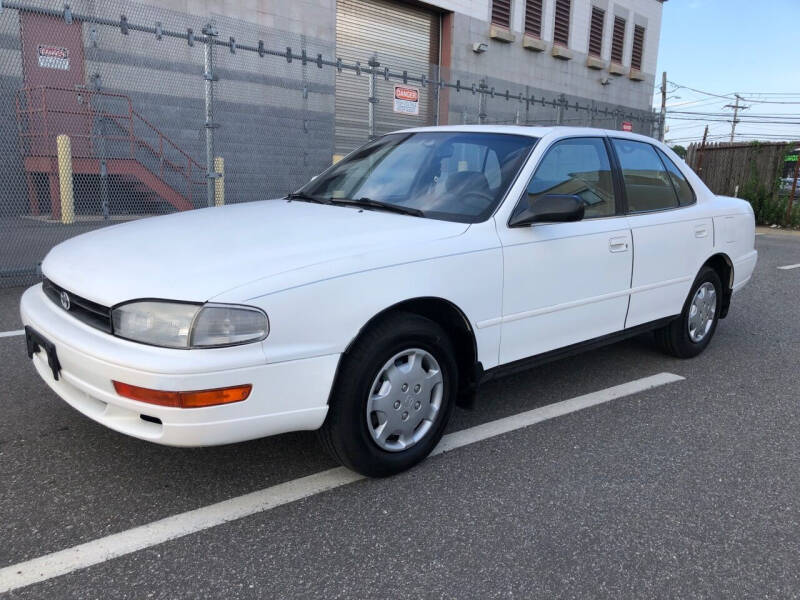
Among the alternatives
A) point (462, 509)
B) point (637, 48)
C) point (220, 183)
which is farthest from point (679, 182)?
point (637, 48)

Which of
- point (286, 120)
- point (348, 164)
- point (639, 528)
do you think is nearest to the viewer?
point (639, 528)

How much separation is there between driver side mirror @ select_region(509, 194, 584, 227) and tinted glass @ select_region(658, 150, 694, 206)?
1676 millimetres

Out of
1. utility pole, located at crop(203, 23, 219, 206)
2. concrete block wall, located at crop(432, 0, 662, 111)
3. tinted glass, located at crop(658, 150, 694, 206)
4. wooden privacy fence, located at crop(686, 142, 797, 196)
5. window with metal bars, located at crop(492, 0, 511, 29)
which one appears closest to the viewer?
tinted glass, located at crop(658, 150, 694, 206)

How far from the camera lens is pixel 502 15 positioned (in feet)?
63.8

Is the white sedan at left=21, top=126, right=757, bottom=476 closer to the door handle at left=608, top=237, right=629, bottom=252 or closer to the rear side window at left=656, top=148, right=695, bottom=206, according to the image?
the door handle at left=608, top=237, right=629, bottom=252

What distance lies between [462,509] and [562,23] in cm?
2225

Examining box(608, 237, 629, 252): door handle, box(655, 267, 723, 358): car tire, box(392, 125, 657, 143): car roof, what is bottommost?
box(655, 267, 723, 358): car tire

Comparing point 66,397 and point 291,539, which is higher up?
point 66,397

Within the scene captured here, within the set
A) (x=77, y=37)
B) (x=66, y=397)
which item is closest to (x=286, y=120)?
(x=77, y=37)

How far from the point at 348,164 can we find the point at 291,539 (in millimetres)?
2469

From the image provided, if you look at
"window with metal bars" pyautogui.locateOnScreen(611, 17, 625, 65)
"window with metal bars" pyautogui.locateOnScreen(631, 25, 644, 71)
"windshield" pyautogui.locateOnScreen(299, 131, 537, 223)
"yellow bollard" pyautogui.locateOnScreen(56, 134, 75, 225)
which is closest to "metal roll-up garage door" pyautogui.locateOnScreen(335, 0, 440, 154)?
"yellow bollard" pyautogui.locateOnScreen(56, 134, 75, 225)

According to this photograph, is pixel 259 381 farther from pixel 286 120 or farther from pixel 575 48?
pixel 575 48

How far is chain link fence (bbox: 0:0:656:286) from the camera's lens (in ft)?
23.4

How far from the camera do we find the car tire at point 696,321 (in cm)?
467
